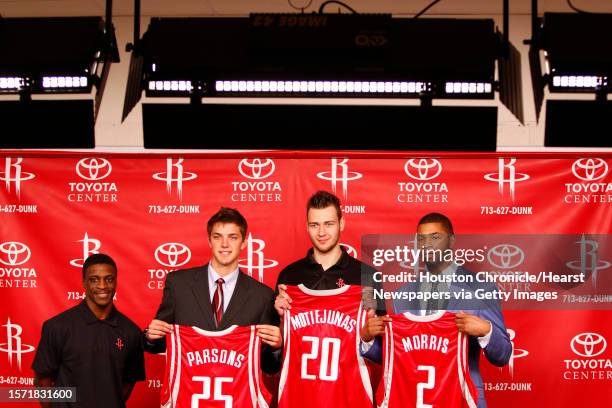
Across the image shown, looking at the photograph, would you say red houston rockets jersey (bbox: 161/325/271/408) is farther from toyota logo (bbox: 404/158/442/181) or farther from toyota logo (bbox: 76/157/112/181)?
toyota logo (bbox: 404/158/442/181)

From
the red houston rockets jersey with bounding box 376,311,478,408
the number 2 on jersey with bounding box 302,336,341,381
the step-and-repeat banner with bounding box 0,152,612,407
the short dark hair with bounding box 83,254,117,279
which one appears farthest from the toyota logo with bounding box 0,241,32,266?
the red houston rockets jersey with bounding box 376,311,478,408

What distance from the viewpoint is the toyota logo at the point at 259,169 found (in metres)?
4.43

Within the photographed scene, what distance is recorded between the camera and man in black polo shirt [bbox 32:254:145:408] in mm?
3609

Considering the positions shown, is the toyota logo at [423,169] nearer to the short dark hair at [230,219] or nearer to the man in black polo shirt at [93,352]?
the short dark hair at [230,219]

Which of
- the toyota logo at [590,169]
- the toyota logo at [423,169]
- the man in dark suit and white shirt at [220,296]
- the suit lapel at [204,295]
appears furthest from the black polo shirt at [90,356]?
the toyota logo at [590,169]

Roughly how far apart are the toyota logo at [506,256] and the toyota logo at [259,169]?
1.42 meters

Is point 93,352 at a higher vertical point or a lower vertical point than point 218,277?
lower

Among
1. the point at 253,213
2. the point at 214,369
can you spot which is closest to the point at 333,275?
the point at 214,369

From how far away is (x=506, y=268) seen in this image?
4328mm

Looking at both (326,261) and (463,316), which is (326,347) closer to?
(326,261)

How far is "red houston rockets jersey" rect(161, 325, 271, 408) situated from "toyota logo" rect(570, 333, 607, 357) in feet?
6.36

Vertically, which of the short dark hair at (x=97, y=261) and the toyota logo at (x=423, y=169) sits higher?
the toyota logo at (x=423, y=169)

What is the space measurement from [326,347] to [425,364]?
1.58ft

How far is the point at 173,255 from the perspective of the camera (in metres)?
4.41
